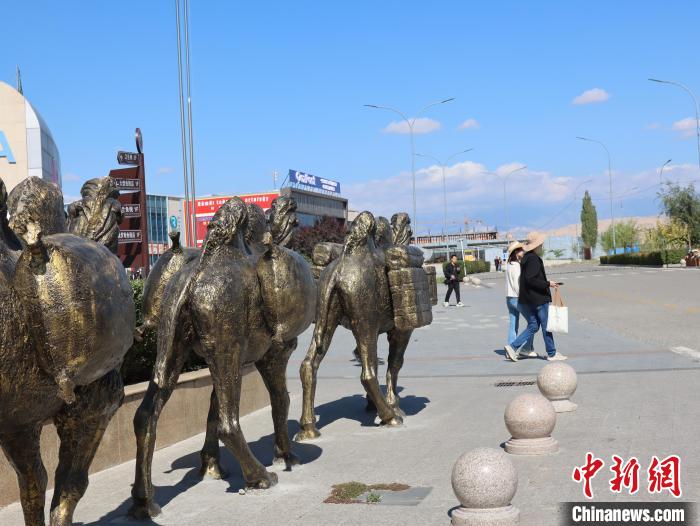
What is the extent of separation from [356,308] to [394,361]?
4.78ft

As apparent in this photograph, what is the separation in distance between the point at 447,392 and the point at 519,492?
5767 mm

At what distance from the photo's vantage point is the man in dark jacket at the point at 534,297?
15633mm

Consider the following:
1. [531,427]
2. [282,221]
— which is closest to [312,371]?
[282,221]

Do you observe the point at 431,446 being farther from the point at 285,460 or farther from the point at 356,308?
the point at 356,308

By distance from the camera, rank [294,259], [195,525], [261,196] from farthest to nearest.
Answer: [261,196]
[294,259]
[195,525]

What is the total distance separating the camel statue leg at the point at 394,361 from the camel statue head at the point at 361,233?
128 cm

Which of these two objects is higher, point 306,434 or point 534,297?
point 534,297

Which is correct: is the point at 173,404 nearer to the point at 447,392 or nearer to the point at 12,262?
the point at 447,392

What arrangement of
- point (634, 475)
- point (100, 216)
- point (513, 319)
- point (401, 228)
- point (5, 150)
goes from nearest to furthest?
point (100, 216) < point (634, 475) < point (401, 228) < point (513, 319) < point (5, 150)

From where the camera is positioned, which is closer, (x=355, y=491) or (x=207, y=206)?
(x=355, y=491)

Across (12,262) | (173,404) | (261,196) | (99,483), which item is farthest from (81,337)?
(261,196)

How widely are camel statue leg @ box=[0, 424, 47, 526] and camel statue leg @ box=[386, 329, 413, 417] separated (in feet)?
20.1

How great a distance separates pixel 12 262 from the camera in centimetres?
403

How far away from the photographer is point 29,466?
4.40 metres
